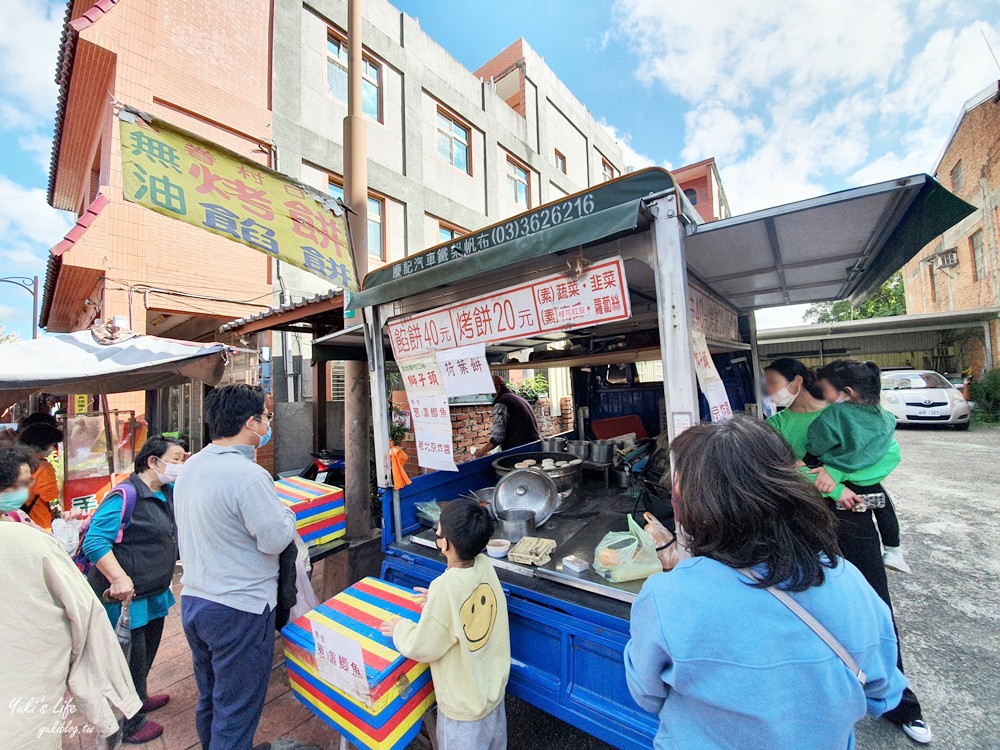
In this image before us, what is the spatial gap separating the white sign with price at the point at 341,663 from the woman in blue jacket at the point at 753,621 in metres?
1.40

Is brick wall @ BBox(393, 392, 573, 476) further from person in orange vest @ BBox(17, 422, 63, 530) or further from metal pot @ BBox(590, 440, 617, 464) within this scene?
person in orange vest @ BBox(17, 422, 63, 530)

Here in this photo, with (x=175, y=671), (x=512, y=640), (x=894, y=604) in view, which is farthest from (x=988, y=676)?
(x=175, y=671)

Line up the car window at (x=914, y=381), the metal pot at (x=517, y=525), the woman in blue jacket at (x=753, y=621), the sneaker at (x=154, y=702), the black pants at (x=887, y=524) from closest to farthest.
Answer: the woman in blue jacket at (x=753, y=621) → the black pants at (x=887, y=524) → the sneaker at (x=154, y=702) → the metal pot at (x=517, y=525) → the car window at (x=914, y=381)

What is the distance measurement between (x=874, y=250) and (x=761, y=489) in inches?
112

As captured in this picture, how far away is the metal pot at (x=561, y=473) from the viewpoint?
12.3 ft

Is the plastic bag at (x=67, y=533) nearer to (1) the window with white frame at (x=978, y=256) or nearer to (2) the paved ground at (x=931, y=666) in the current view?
(2) the paved ground at (x=931, y=666)

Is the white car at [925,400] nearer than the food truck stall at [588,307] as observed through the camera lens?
No

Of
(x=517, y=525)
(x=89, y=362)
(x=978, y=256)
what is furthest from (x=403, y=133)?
(x=978, y=256)

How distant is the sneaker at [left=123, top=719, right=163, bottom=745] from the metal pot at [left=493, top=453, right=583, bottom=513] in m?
2.83

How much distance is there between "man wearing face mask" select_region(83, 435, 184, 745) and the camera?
2477mm

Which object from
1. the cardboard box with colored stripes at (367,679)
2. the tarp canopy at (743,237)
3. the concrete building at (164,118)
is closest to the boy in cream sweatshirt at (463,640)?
the cardboard box with colored stripes at (367,679)

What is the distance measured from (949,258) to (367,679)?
83.8 feet

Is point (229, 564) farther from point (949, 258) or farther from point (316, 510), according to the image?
point (949, 258)

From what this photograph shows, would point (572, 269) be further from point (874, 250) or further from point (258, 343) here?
point (258, 343)
